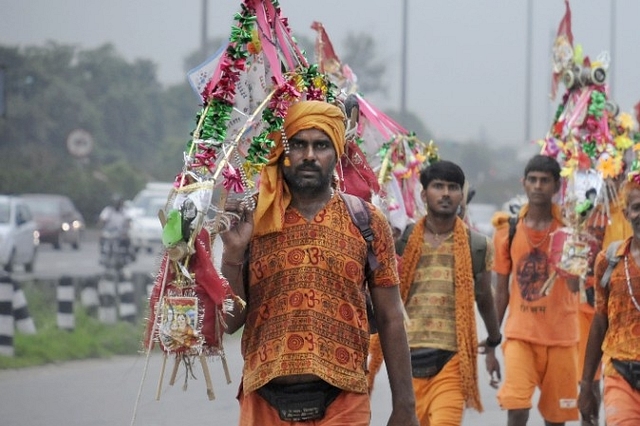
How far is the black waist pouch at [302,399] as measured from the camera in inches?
198

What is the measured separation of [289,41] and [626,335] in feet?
7.77

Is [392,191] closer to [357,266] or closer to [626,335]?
[626,335]

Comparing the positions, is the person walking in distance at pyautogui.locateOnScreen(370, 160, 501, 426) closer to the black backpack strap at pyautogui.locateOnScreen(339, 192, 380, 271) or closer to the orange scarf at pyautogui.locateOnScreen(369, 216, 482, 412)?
the orange scarf at pyautogui.locateOnScreen(369, 216, 482, 412)

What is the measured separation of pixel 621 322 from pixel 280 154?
2.36 metres

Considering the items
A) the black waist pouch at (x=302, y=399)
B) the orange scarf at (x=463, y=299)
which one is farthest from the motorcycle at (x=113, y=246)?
the black waist pouch at (x=302, y=399)

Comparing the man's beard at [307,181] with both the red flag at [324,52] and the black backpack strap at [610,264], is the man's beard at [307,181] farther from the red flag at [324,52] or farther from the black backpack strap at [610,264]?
the red flag at [324,52]

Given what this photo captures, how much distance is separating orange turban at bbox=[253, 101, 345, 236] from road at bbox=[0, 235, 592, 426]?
14.3ft

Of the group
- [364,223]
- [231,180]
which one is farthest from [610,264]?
[231,180]

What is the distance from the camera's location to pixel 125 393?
39.4 feet

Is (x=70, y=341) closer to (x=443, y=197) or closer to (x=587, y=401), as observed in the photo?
(x=443, y=197)

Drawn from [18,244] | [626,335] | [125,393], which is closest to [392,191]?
[626,335]

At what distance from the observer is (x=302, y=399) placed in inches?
199

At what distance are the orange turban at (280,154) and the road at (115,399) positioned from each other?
437cm

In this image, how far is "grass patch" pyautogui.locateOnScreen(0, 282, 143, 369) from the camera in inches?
544
